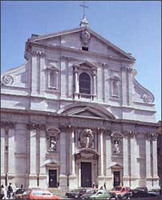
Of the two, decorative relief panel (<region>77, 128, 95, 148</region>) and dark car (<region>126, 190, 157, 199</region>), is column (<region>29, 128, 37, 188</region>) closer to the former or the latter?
decorative relief panel (<region>77, 128, 95, 148</region>)

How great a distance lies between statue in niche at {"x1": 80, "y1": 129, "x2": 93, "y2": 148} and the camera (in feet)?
124

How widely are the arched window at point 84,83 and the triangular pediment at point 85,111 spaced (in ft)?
5.57

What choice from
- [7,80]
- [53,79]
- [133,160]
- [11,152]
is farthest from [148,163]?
[7,80]

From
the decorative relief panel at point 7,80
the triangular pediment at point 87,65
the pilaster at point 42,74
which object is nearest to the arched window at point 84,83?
the triangular pediment at point 87,65

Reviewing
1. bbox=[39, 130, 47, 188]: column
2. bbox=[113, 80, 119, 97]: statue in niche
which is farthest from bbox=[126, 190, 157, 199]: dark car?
bbox=[113, 80, 119, 97]: statue in niche

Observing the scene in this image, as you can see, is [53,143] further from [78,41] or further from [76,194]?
[78,41]

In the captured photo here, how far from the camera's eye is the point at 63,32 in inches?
1537

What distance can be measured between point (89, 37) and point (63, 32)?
2.83 metres

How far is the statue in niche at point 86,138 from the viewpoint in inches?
1486

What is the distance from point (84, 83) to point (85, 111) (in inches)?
114

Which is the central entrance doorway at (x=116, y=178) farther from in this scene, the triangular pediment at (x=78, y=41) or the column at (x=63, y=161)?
the triangular pediment at (x=78, y=41)

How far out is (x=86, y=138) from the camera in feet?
124

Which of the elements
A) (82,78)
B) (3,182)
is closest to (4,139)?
(3,182)

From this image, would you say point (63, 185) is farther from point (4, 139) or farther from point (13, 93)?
point (13, 93)
